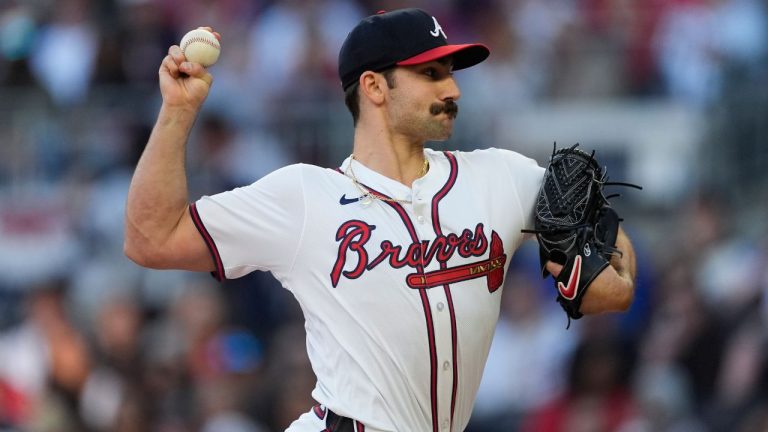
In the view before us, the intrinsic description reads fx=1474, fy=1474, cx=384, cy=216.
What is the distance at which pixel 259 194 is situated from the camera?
4.84 meters

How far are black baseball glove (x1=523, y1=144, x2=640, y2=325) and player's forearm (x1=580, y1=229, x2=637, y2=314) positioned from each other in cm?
3

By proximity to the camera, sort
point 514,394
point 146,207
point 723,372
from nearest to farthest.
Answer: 1. point 146,207
2. point 723,372
3. point 514,394

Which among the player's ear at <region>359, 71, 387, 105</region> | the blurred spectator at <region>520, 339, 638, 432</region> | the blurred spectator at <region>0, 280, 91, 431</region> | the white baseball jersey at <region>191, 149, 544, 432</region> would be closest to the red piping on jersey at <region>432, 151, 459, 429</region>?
the white baseball jersey at <region>191, 149, 544, 432</region>

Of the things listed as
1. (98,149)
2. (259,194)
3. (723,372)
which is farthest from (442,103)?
(98,149)

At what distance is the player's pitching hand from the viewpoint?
476cm

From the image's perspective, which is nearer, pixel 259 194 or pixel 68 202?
pixel 259 194

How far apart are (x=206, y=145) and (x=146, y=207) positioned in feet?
21.3

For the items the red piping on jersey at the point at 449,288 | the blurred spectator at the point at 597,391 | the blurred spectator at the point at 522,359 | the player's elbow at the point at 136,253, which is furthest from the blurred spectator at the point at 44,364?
the red piping on jersey at the point at 449,288

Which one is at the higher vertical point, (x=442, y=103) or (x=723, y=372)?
(x=442, y=103)

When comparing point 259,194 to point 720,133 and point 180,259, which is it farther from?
point 720,133

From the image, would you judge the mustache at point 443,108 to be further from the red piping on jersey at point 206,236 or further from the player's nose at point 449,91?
the red piping on jersey at point 206,236

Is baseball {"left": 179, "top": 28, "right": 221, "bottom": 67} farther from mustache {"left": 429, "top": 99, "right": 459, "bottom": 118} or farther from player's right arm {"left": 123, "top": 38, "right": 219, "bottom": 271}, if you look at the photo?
mustache {"left": 429, "top": 99, "right": 459, "bottom": 118}

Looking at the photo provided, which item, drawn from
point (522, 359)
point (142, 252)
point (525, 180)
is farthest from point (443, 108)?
point (522, 359)

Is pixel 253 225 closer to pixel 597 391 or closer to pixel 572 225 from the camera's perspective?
pixel 572 225
